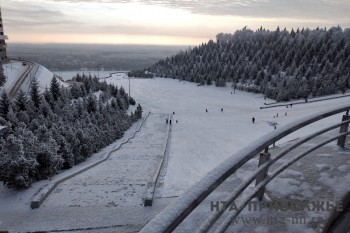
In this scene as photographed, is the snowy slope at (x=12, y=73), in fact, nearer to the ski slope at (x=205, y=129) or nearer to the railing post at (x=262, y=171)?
the ski slope at (x=205, y=129)

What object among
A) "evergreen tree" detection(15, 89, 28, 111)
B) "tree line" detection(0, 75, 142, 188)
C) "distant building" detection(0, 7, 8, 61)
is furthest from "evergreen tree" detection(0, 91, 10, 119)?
"distant building" detection(0, 7, 8, 61)

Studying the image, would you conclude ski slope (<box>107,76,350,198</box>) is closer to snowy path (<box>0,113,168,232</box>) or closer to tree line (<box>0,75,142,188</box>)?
snowy path (<box>0,113,168,232</box>)

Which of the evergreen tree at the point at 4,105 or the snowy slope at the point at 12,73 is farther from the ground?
the snowy slope at the point at 12,73

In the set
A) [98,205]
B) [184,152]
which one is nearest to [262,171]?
[98,205]

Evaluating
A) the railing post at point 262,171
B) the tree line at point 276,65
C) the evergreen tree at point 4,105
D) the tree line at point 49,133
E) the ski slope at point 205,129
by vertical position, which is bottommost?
the ski slope at point 205,129

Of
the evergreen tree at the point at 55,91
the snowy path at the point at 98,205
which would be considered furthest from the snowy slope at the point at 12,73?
the snowy path at the point at 98,205

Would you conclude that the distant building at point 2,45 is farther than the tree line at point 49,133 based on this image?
Yes

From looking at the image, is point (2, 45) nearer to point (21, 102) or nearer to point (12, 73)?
point (12, 73)
